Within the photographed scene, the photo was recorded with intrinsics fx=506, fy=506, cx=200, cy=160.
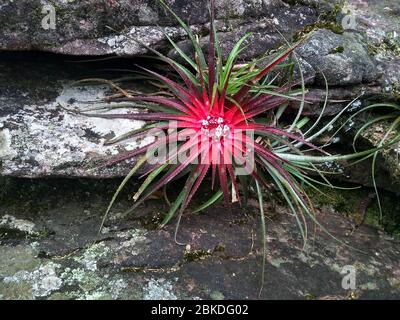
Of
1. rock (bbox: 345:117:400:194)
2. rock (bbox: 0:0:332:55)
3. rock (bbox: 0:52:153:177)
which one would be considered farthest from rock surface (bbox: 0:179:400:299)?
rock (bbox: 0:0:332:55)

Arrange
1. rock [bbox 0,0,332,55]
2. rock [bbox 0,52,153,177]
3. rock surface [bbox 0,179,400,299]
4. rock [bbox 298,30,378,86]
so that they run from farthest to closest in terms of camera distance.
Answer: rock [bbox 298,30,378,86], rock [bbox 0,0,332,55], rock [bbox 0,52,153,177], rock surface [bbox 0,179,400,299]

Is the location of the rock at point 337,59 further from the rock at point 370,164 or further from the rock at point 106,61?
the rock at point 370,164

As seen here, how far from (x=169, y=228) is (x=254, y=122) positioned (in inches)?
28.6

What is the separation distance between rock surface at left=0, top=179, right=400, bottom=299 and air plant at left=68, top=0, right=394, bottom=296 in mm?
116

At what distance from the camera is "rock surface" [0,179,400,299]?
2.34 m

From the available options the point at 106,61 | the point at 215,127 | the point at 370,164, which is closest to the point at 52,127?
the point at 106,61

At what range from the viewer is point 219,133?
2.62m

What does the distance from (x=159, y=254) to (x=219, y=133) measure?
2.25 ft

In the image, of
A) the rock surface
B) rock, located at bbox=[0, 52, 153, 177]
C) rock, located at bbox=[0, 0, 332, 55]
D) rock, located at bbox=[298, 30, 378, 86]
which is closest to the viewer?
the rock surface

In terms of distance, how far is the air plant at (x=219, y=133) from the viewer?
8.41ft

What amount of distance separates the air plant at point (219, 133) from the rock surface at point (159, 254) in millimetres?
116

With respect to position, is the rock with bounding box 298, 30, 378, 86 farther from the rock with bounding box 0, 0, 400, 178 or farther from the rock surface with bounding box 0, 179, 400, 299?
the rock surface with bounding box 0, 179, 400, 299

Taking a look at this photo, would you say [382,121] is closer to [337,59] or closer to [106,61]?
[337,59]
